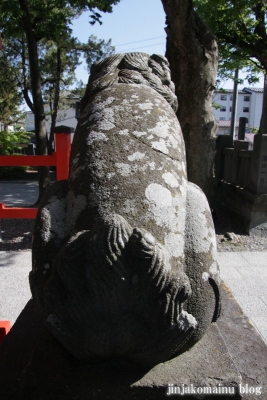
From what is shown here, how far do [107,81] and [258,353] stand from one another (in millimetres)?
1720

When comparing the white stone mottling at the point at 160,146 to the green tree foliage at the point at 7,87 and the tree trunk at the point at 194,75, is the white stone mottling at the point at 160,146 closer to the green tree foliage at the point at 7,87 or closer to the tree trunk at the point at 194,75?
the tree trunk at the point at 194,75

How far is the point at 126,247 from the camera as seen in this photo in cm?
134

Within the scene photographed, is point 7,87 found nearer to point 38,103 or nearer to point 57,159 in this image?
point 38,103

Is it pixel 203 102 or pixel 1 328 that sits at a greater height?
pixel 203 102

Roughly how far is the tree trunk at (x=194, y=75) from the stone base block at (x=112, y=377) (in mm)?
4106

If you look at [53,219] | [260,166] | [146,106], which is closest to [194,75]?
[260,166]

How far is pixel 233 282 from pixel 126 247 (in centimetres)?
292

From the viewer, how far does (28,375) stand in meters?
1.51

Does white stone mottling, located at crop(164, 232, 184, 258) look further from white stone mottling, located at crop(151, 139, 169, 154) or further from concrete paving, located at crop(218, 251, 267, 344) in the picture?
concrete paving, located at crop(218, 251, 267, 344)

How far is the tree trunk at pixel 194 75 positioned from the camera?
5.14m

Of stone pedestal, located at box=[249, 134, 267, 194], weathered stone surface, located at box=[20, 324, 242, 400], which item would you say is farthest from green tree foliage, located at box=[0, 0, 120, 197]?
weathered stone surface, located at box=[20, 324, 242, 400]

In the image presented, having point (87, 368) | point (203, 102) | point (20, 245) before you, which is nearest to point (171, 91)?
point (87, 368)

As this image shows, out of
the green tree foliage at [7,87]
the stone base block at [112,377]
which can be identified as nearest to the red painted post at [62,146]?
the stone base block at [112,377]

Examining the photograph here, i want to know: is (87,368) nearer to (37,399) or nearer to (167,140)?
(37,399)
